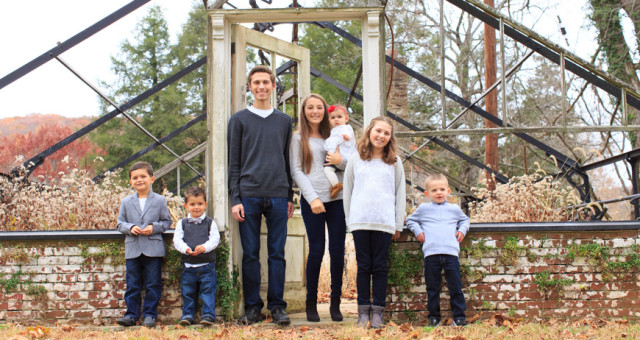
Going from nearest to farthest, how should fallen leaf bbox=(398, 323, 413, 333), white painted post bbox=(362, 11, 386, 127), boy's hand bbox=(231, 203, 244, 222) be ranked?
fallen leaf bbox=(398, 323, 413, 333) < boy's hand bbox=(231, 203, 244, 222) < white painted post bbox=(362, 11, 386, 127)

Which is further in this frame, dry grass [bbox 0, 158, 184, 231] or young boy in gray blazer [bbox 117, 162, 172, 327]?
dry grass [bbox 0, 158, 184, 231]

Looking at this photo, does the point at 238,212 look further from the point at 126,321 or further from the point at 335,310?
the point at 126,321

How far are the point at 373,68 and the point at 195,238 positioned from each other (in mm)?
2056

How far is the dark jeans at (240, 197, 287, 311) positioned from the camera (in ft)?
15.4

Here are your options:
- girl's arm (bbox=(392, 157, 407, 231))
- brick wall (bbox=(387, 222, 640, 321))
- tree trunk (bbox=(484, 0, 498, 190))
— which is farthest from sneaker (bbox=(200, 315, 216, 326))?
tree trunk (bbox=(484, 0, 498, 190))

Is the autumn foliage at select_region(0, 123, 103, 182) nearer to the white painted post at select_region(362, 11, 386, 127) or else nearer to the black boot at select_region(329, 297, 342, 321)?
the white painted post at select_region(362, 11, 386, 127)

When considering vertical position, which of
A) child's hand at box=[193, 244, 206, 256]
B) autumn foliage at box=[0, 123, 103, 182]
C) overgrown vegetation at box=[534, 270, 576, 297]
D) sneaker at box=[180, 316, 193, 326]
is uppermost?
autumn foliage at box=[0, 123, 103, 182]

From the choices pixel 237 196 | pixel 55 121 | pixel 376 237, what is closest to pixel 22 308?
pixel 237 196

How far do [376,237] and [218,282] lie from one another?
1.36 meters

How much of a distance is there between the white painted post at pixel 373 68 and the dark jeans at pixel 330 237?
0.87 metres

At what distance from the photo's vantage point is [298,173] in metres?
4.71

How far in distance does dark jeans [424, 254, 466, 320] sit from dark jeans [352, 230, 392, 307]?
39 cm

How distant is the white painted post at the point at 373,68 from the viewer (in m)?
5.13

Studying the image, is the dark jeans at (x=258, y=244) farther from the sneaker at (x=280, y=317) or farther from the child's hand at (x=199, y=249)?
the child's hand at (x=199, y=249)
